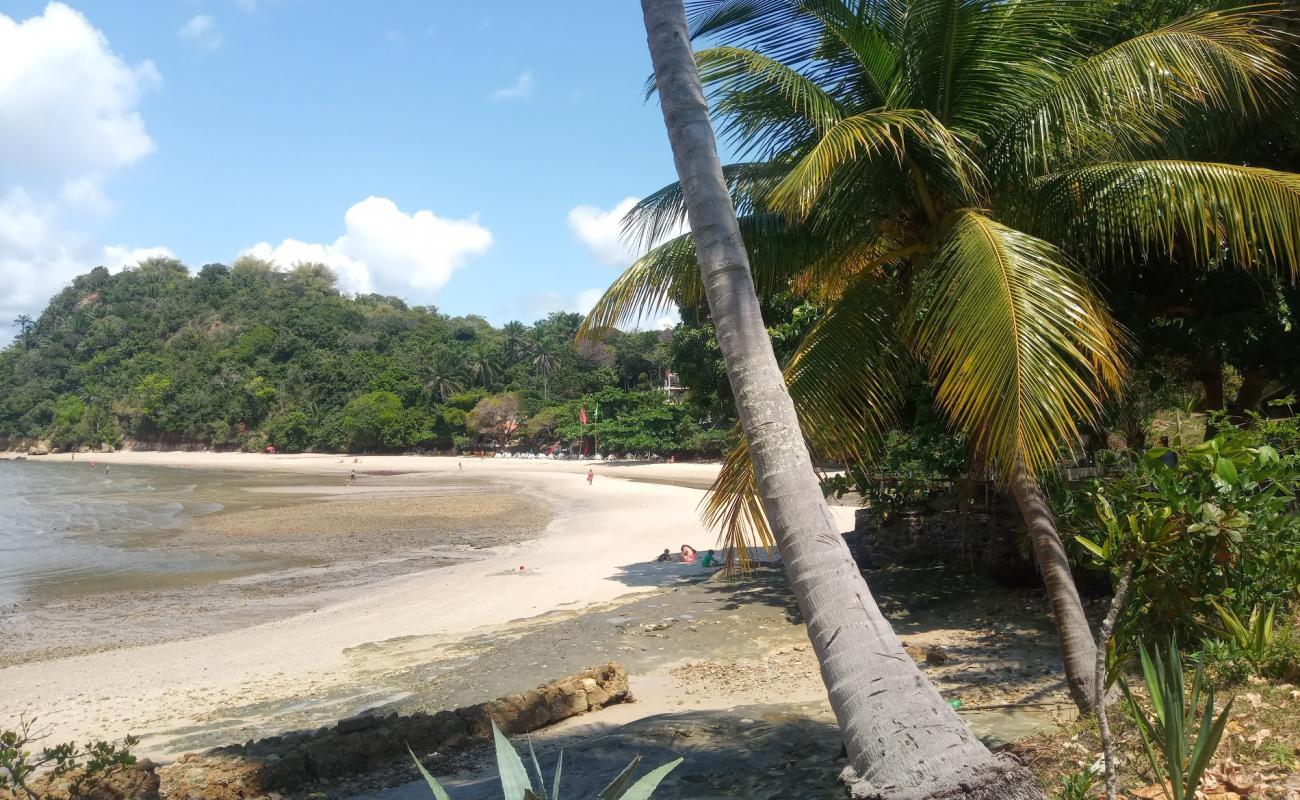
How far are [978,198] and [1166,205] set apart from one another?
1.02 metres

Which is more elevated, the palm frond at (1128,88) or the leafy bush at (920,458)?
the palm frond at (1128,88)

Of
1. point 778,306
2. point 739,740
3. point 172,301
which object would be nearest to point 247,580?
point 778,306

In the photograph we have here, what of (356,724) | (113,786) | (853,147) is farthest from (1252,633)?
(113,786)

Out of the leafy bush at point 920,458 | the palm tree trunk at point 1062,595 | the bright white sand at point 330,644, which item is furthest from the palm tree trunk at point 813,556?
the bright white sand at point 330,644

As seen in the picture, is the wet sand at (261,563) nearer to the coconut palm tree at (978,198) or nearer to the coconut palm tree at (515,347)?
the coconut palm tree at (978,198)

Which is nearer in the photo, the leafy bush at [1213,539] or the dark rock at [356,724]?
the leafy bush at [1213,539]

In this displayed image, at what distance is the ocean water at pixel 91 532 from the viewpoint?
1788 centimetres

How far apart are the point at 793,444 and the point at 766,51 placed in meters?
3.38

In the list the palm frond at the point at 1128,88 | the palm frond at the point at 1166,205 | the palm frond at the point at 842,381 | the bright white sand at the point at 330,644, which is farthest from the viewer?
the bright white sand at the point at 330,644

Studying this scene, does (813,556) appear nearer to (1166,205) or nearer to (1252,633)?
(1252,633)

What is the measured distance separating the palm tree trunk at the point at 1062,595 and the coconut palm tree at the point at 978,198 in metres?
0.01

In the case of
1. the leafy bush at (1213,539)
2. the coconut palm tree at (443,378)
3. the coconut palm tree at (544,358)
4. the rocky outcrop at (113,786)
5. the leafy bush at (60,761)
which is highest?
the coconut palm tree at (544,358)

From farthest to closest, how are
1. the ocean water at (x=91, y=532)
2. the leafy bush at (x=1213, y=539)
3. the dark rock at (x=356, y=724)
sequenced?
1. the ocean water at (x=91, y=532)
2. the dark rock at (x=356, y=724)
3. the leafy bush at (x=1213, y=539)

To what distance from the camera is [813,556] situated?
3.31 m
